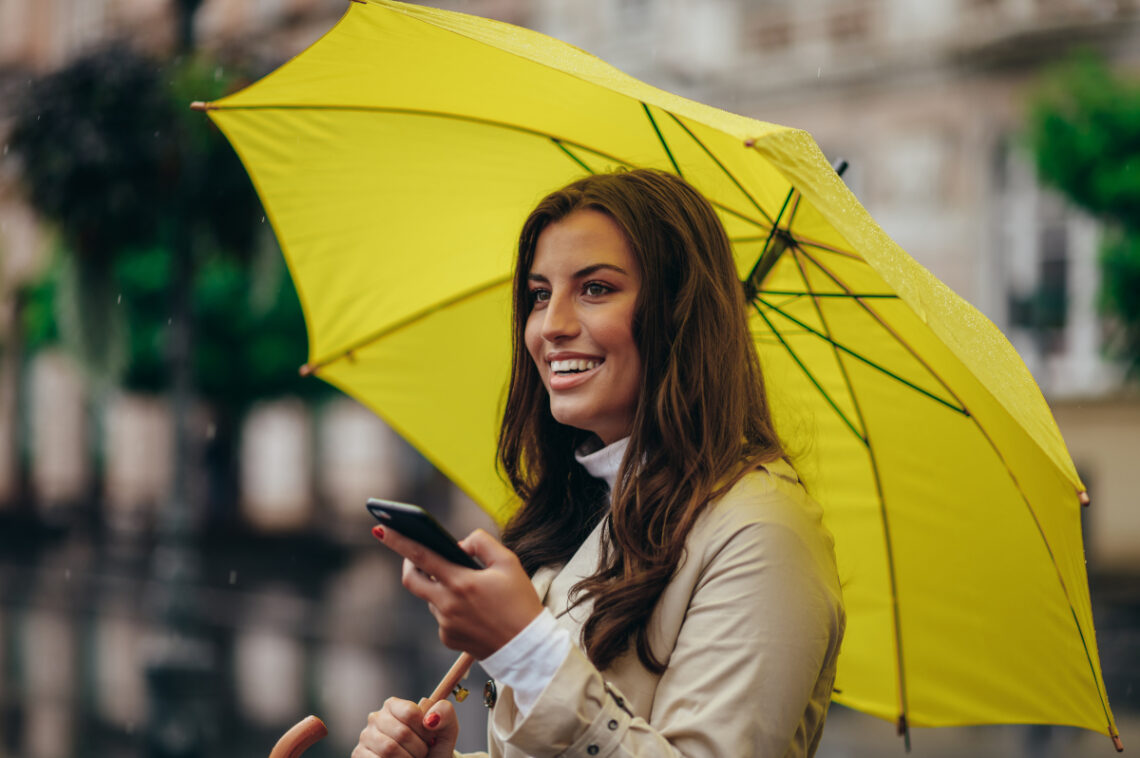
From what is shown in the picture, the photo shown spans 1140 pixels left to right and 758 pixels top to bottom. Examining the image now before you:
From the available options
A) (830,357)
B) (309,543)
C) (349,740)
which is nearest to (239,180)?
(349,740)

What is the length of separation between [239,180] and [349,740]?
13.2 ft

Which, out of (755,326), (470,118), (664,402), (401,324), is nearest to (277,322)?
(401,324)

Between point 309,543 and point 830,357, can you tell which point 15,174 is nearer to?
point 830,357

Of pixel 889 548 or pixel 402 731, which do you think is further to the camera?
pixel 889 548

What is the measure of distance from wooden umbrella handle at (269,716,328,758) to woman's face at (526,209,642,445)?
0.74 m

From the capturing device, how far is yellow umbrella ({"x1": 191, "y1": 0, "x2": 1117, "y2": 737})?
8.25ft

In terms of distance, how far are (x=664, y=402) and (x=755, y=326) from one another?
878 millimetres

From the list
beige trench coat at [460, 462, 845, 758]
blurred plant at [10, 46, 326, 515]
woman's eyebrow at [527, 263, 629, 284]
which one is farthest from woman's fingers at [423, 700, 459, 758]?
blurred plant at [10, 46, 326, 515]

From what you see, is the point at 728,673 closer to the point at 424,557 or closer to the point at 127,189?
the point at 424,557

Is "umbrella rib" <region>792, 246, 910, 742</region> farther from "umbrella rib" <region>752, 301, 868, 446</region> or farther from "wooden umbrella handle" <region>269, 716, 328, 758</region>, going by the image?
"wooden umbrella handle" <region>269, 716, 328, 758</region>

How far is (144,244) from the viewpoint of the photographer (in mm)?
8617

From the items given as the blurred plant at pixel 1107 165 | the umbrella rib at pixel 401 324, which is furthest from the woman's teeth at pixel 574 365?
the blurred plant at pixel 1107 165

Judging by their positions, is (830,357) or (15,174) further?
(15,174)

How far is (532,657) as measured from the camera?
1.72 meters
